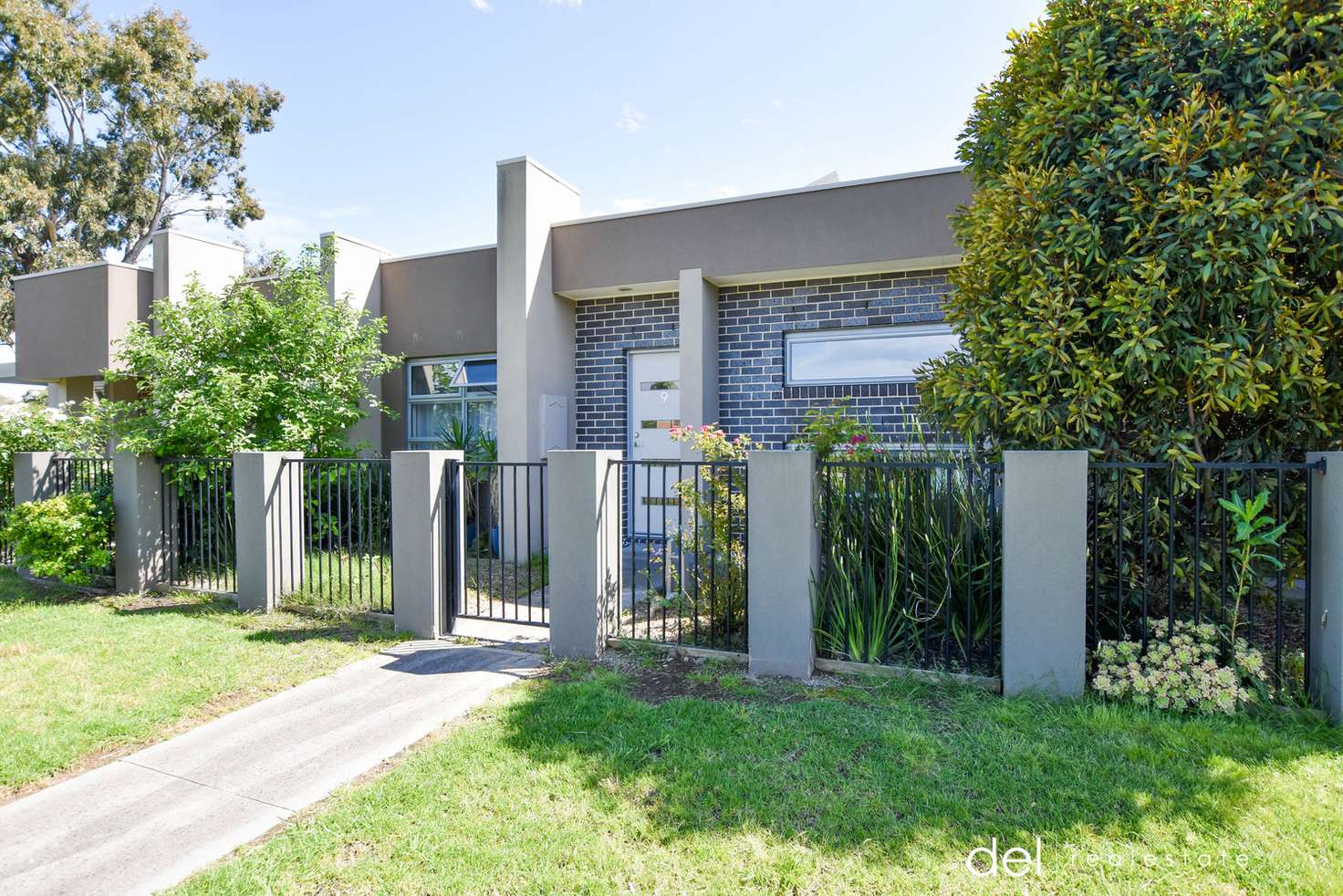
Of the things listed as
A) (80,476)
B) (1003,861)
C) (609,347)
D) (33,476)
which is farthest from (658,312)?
(1003,861)

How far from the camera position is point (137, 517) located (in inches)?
276

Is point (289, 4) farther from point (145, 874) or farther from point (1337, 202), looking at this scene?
point (1337, 202)

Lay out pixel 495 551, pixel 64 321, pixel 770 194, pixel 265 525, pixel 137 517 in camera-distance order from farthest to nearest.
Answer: pixel 64 321 < pixel 495 551 < pixel 770 194 < pixel 137 517 < pixel 265 525

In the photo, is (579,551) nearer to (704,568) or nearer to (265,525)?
(704,568)

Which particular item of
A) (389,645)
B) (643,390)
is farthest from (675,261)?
(389,645)

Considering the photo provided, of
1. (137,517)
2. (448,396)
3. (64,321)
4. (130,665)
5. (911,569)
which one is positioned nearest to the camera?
(911,569)

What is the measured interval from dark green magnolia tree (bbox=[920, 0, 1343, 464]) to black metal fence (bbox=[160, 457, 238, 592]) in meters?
6.78

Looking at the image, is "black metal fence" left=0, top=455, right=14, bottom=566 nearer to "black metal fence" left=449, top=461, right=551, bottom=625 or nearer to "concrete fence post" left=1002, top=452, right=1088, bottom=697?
"black metal fence" left=449, top=461, right=551, bottom=625

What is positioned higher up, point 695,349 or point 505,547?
point 695,349

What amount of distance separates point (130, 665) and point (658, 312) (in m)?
6.40

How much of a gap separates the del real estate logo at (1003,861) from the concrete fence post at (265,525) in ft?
19.3

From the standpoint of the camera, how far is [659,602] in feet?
17.6

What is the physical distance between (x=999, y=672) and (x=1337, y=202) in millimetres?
2974

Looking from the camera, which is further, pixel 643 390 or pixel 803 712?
pixel 643 390
